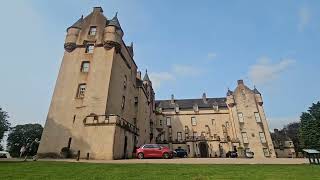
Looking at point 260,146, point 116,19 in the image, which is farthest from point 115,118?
point 260,146

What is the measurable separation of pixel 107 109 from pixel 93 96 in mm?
2670

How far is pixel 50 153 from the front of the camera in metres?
27.2

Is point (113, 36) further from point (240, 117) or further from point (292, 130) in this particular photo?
point (292, 130)

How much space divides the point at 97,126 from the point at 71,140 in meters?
4.39

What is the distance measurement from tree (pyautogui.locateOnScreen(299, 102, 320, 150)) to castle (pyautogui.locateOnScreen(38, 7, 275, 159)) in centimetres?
727

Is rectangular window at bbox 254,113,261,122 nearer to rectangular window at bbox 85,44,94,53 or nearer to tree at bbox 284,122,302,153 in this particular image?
tree at bbox 284,122,302,153

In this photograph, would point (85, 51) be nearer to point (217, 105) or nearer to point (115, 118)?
point (115, 118)

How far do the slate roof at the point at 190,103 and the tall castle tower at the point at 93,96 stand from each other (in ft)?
89.1

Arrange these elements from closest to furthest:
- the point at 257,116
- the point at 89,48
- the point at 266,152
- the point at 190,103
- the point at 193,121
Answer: the point at 89,48 → the point at 266,152 → the point at 257,116 → the point at 193,121 → the point at 190,103

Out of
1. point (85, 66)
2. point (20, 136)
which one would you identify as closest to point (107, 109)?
point (85, 66)

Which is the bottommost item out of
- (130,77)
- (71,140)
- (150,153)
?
(150,153)

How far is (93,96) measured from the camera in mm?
29328

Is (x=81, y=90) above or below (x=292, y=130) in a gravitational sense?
below

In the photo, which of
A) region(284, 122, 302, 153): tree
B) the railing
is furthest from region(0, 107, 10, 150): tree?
region(284, 122, 302, 153): tree
